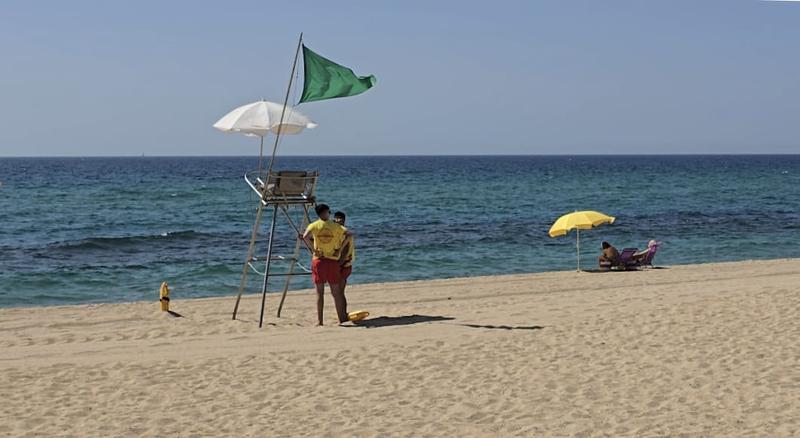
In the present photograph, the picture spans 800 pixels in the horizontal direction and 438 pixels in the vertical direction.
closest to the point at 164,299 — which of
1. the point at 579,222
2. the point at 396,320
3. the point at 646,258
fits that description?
the point at 396,320

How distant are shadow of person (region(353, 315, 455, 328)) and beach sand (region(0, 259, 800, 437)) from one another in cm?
3

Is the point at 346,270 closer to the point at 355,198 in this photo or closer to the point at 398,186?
the point at 355,198

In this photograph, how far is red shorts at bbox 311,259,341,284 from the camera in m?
10.8

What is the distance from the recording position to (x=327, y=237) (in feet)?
35.1

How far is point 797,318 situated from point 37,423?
8.20 meters

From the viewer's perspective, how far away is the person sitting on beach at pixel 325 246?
10.6 m

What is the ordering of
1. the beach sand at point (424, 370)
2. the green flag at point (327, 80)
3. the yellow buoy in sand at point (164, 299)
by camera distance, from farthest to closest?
the yellow buoy in sand at point (164, 299), the green flag at point (327, 80), the beach sand at point (424, 370)

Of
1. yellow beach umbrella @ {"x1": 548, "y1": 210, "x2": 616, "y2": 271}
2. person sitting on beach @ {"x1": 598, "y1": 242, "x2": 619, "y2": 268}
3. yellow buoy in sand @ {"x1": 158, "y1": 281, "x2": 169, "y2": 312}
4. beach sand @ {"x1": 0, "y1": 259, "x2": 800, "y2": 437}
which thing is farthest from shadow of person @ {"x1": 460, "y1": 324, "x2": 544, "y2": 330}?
person sitting on beach @ {"x1": 598, "y1": 242, "x2": 619, "y2": 268}

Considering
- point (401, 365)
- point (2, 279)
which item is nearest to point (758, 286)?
point (401, 365)

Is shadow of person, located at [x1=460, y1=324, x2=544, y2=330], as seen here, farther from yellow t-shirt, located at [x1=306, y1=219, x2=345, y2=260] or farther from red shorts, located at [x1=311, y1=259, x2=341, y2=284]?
yellow t-shirt, located at [x1=306, y1=219, x2=345, y2=260]

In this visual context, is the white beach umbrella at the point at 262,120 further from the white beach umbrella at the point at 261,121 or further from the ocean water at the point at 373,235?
the ocean water at the point at 373,235

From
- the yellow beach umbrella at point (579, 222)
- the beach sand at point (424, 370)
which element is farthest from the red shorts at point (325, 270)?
the yellow beach umbrella at point (579, 222)

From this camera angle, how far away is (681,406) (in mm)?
7258

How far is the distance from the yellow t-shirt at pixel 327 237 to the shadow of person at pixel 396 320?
970mm
